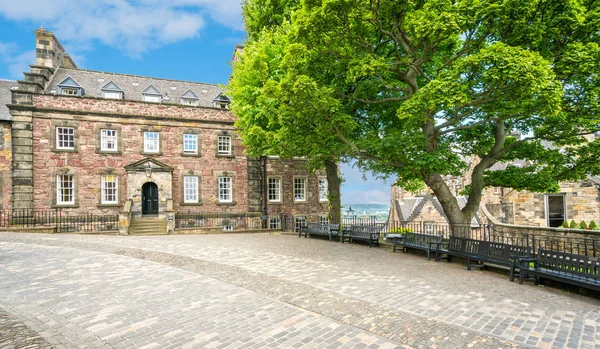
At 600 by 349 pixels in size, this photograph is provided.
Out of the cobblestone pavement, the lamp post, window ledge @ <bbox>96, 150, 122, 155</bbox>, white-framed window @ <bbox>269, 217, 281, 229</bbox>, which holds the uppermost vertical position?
window ledge @ <bbox>96, 150, 122, 155</bbox>

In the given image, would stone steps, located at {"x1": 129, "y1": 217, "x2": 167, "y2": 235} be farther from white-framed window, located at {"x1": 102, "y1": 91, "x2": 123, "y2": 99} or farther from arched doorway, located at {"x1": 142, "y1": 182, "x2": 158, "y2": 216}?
white-framed window, located at {"x1": 102, "y1": 91, "x2": 123, "y2": 99}

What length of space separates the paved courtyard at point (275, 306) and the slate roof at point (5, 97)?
50.0ft

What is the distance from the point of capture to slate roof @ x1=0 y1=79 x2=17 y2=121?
69.2 feet

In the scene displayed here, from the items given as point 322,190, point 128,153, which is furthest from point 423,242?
point 128,153

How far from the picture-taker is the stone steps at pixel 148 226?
20.1 meters

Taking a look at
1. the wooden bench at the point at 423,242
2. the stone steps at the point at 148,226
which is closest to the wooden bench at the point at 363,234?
the wooden bench at the point at 423,242

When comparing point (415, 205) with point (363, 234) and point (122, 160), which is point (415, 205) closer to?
point (363, 234)

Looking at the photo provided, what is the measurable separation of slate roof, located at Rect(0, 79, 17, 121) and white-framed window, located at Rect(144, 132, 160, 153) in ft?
26.2

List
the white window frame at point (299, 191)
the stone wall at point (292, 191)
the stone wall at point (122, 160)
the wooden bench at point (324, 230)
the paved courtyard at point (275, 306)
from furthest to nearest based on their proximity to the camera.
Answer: the white window frame at point (299, 191), the stone wall at point (292, 191), the stone wall at point (122, 160), the wooden bench at point (324, 230), the paved courtyard at point (275, 306)

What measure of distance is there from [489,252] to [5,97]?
30275 mm

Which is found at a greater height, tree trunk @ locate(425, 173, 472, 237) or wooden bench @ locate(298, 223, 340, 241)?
tree trunk @ locate(425, 173, 472, 237)

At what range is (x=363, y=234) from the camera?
1529cm

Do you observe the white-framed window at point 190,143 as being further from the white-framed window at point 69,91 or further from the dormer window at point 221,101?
the white-framed window at point 69,91

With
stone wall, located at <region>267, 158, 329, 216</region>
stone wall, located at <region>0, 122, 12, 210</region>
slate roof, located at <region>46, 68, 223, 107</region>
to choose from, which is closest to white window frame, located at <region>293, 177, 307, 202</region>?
stone wall, located at <region>267, 158, 329, 216</region>
